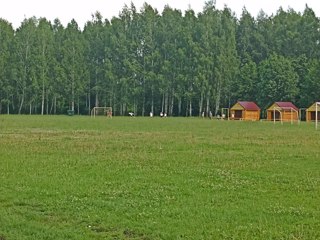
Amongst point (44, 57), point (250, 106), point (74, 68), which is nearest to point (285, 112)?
point (250, 106)

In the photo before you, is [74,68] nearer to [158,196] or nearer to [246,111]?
[246,111]

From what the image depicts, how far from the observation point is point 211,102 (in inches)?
3693

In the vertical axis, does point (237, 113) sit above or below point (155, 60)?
below

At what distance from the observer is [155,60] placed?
318 feet

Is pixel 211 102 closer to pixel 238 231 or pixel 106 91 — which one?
pixel 106 91

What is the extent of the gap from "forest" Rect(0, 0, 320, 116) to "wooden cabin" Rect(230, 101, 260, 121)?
5.75 meters

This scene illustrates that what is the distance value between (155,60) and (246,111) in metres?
23.3

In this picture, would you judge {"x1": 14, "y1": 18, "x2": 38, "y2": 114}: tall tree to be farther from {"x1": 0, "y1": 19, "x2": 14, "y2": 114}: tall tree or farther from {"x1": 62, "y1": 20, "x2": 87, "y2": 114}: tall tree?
{"x1": 62, "y1": 20, "x2": 87, "y2": 114}: tall tree

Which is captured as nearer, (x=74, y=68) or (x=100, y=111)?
(x=74, y=68)

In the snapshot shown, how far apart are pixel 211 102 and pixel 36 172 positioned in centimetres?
7956

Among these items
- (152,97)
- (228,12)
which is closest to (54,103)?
(152,97)

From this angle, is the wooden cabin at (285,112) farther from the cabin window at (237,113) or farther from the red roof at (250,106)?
the cabin window at (237,113)

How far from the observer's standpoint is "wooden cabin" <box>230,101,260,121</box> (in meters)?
82.1

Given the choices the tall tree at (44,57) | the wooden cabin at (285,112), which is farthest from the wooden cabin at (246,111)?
the tall tree at (44,57)
